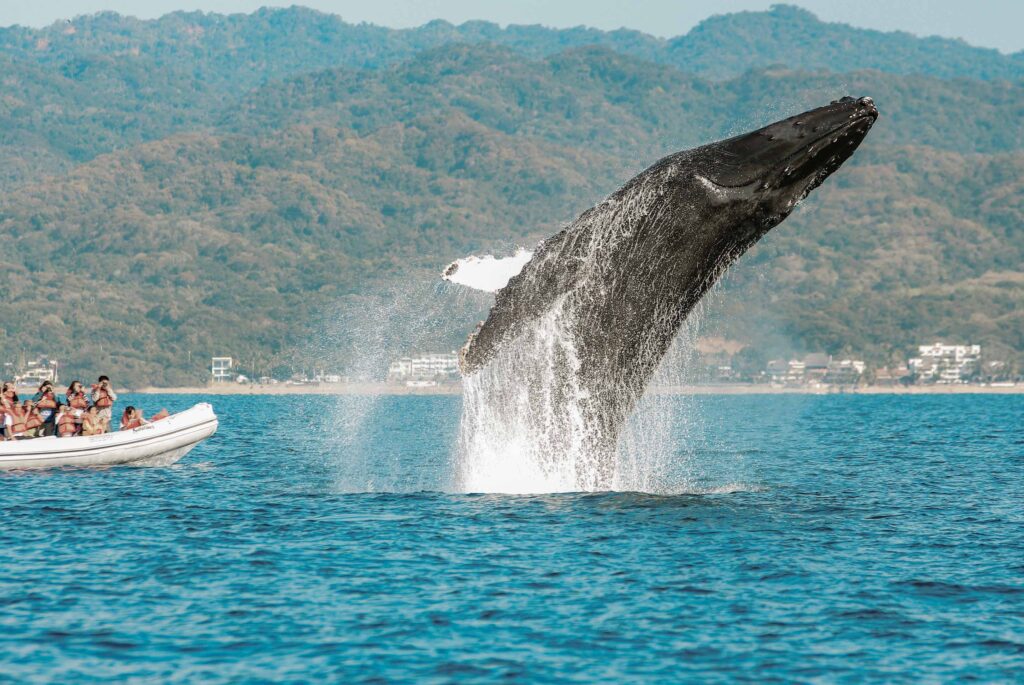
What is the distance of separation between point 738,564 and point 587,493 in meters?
4.51

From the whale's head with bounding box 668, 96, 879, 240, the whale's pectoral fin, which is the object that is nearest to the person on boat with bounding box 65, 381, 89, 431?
the whale's pectoral fin

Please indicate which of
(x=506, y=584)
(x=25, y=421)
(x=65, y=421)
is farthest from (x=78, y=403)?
(x=506, y=584)

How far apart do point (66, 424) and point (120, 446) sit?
4.61 ft

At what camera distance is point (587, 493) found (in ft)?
76.6

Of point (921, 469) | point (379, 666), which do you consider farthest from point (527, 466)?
point (921, 469)

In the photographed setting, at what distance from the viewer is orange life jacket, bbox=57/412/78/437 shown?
112ft

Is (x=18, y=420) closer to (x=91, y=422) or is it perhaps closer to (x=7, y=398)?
(x=7, y=398)

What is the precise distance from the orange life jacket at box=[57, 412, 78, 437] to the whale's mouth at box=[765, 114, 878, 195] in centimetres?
2197

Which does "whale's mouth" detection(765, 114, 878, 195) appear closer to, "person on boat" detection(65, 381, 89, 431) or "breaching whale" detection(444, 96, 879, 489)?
"breaching whale" detection(444, 96, 879, 489)

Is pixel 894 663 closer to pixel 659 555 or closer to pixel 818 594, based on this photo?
Answer: pixel 818 594

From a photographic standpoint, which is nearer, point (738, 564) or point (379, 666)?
point (379, 666)

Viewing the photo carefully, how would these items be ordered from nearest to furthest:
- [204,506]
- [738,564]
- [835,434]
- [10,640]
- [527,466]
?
[10,640]
[738,564]
[527,466]
[204,506]
[835,434]

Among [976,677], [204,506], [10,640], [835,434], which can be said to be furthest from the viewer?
[835,434]

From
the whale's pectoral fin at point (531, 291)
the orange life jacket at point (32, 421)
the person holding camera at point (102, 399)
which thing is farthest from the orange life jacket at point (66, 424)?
the whale's pectoral fin at point (531, 291)
